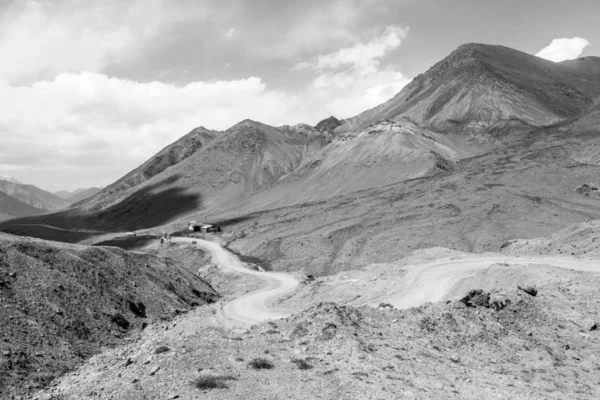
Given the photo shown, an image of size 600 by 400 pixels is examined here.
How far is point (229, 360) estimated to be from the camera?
725 inches

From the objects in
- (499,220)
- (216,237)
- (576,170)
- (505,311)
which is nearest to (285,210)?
(216,237)

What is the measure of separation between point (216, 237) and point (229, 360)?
337 feet

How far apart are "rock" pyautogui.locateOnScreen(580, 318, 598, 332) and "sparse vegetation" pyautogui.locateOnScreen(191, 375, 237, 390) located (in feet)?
69.5

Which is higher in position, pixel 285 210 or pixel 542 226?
pixel 285 210

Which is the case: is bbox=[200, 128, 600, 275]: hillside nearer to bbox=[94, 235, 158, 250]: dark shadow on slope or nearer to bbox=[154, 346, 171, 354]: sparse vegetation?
bbox=[94, 235, 158, 250]: dark shadow on slope

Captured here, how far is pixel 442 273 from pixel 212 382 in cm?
3809

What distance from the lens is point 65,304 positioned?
1230 inches

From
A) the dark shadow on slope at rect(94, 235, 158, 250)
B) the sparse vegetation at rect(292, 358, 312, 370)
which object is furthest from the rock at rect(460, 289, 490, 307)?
the dark shadow on slope at rect(94, 235, 158, 250)

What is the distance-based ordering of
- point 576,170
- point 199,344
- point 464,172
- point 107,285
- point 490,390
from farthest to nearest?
point 464,172, point 576,170, point 107,285, point 199,344, point 490,390

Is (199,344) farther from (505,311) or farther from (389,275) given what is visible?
(389,275)

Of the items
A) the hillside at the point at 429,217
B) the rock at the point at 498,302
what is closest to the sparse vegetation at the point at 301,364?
the rock at the point at 498,302

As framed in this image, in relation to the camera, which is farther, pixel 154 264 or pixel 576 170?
pixel 576 170

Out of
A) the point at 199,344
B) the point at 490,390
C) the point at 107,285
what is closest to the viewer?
the point at 490,390

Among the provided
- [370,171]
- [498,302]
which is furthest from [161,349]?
[370,171]
